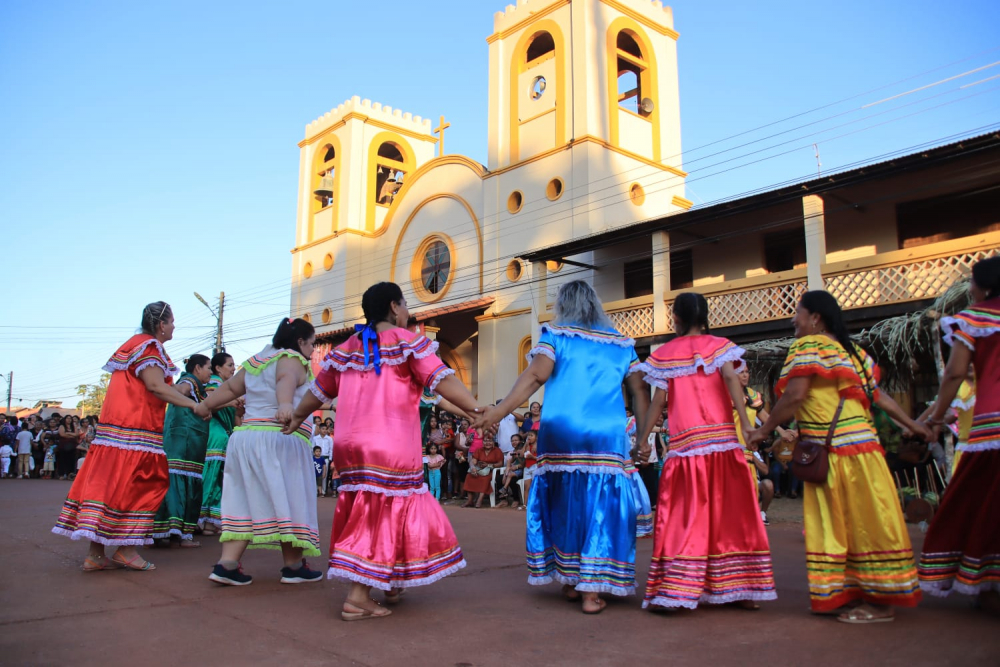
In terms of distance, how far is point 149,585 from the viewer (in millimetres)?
5012

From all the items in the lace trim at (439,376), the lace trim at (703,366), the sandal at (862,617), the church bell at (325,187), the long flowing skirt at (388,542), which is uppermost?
the church bell at (325,187)

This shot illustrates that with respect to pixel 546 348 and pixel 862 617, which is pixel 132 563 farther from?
pixel 862 617

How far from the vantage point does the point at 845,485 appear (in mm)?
4180

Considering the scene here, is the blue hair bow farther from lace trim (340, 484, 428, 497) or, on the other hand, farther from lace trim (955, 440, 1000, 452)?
lace trim (955, 440, 1000, 452)

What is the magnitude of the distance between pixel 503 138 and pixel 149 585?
2046cm

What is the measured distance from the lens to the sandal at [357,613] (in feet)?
Answer: 13.2

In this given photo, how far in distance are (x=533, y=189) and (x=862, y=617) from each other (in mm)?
19532

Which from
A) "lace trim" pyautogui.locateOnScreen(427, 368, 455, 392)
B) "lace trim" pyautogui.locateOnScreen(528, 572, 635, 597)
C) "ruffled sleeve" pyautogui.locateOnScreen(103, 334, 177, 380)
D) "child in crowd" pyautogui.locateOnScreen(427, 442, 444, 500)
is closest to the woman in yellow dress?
"lace trim" pyautogui.locateOnScreen(528, 572, 635, 597)

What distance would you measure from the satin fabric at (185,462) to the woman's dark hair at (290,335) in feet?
8.11

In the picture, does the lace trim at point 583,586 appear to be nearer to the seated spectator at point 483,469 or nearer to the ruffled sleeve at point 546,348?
the ruffled sleeve at point 546,348

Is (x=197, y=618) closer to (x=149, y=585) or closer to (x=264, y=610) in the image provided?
(x=264, y=610)

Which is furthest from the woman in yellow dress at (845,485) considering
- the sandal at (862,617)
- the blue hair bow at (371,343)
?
the blue hair bow at (371,343)

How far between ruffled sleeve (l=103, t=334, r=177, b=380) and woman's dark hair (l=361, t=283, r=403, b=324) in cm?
226

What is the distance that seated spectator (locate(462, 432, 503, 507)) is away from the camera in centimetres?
1392
